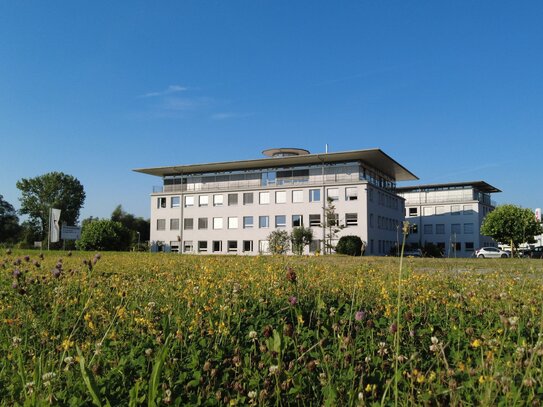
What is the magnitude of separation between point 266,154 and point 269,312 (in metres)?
61.7

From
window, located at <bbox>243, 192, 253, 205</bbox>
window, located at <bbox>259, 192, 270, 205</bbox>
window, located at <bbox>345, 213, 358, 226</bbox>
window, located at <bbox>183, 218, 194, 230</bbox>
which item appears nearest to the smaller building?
window, located at <bbox>345, 213, 358, 226</bbox>

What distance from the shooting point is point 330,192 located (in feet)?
186

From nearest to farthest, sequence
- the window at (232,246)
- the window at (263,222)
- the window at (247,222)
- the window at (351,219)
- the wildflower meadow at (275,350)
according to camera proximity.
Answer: the wildflower meadow at (275,350)
the window at (351,219)
the window at (263,222)
the window at (247,222)
the window at (232,246)

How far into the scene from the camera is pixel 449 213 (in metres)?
72.4

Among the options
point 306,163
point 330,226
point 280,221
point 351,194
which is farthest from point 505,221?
point 280,221

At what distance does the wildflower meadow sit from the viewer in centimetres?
248

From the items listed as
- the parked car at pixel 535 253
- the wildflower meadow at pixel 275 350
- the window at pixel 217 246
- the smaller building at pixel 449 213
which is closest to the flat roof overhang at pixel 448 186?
the smaller building at pixel 449 213

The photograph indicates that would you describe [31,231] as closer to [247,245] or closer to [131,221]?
[131,221]

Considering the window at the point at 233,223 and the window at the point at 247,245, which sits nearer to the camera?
the window at the point at 247,245

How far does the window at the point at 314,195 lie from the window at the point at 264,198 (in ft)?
19.9

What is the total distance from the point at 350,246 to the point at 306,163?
48.2ft

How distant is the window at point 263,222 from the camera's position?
2361 inches

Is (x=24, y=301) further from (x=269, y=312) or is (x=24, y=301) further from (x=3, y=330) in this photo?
(x=269, y=312)

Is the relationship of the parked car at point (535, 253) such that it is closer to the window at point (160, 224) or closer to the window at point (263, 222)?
the window at point (263, 222)
